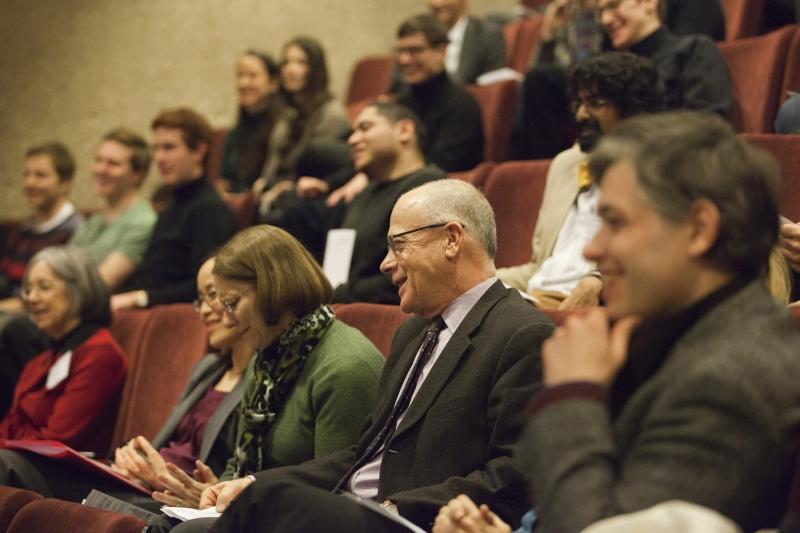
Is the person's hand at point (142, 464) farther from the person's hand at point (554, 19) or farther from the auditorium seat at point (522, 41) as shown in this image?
the auditorium seat at point (522, 41)

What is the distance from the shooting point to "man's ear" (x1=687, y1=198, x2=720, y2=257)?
1093 millimetres

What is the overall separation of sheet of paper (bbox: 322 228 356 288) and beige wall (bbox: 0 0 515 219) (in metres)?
2.19

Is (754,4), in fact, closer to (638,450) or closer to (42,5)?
(638,450)

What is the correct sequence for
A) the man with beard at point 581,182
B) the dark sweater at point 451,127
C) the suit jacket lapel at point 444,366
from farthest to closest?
1. the dark sweater at point 451,127
2. the man with beard at point 581,182
3. the suit jacket lapel at point 444,366

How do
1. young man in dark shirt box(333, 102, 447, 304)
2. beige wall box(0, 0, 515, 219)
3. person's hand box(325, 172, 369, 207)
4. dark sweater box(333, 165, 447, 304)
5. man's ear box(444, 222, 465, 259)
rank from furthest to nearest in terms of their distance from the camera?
1. beige wall box(0, 0, 515, 219)
2. person's hand box(325, 172, 369, 207)
3. young man in dark shirt box(333, 102, 447, 304)
4. dark sweater box(333, 165, 447, 304)
5. man's ear box(444, 222, 465, 259)

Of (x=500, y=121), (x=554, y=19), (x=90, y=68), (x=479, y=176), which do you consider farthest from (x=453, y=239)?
(x=90, y=68)

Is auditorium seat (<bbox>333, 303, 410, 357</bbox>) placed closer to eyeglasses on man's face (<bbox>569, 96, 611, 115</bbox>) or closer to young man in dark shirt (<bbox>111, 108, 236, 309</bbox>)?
eyeglasses on man's face (<bbox>569, 96, 611, 115</bbox>)

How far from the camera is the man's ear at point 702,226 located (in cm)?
109

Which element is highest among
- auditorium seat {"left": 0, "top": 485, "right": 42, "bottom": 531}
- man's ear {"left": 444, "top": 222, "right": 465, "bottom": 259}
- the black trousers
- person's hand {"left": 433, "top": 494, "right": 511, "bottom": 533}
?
man's ear {"left": 444, "top": 222, "right": 465, "bottom": 259}

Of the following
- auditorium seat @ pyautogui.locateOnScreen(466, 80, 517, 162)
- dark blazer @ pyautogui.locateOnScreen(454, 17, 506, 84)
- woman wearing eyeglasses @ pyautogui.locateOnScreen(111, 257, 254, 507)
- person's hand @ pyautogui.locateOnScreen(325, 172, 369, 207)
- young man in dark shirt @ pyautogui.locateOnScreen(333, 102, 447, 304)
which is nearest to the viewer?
woman wearing eyeglasses @ pyautogui.locateOnScreen(111, 257, 254, 507)

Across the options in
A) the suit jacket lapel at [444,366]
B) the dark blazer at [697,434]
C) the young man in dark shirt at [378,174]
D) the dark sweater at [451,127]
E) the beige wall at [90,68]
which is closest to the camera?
the dark blazer at [697,434]

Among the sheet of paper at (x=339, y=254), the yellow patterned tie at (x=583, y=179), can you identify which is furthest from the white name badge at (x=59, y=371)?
the yellow patterned tie at (x=583, y=179)

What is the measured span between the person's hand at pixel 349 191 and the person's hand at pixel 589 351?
6.92ft

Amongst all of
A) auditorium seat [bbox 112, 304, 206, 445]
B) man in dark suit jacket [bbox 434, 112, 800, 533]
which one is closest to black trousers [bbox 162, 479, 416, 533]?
man in dark suit jacket [bbox 434, 112, 800, 533]
